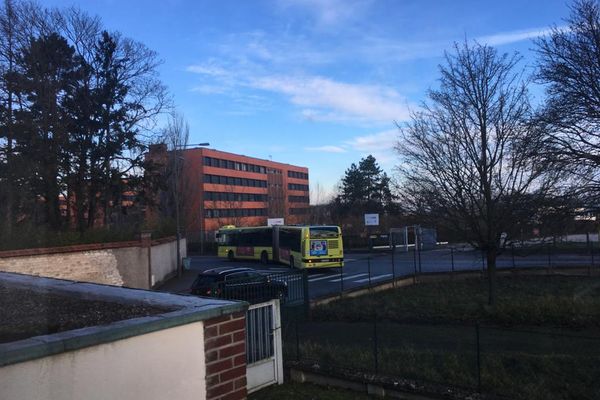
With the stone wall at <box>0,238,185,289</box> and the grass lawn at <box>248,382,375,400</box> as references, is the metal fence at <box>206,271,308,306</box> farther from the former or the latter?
the stone wall at <box>0,238,185,289</box>

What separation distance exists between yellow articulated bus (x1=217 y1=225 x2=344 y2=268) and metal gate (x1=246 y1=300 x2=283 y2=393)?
959 inches

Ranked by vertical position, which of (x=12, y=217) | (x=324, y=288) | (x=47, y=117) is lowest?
(x=324, y=288)

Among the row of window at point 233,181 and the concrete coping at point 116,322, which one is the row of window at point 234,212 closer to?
the row of window at point 233,181

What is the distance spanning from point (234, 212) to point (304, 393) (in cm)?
9349

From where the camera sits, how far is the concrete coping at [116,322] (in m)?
2.83

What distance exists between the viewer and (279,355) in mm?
8469

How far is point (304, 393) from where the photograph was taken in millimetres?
7598

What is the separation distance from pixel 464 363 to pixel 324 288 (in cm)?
1630

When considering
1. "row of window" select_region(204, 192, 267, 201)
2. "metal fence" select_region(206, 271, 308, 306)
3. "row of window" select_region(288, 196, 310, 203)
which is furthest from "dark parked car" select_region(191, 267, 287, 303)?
"row of window" select_region(288, 196, 310, 203)

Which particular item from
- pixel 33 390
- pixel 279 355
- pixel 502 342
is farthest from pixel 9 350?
pixel 502 342

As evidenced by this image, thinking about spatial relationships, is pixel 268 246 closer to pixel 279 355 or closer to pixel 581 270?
pixel 581 270

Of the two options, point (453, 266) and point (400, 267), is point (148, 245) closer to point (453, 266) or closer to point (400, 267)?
point (400, 267)

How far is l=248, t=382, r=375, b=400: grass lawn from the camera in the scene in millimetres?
7293

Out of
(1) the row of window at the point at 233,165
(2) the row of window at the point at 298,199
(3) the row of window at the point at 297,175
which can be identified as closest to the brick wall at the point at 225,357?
(1) the row of window at the point at 233,165
